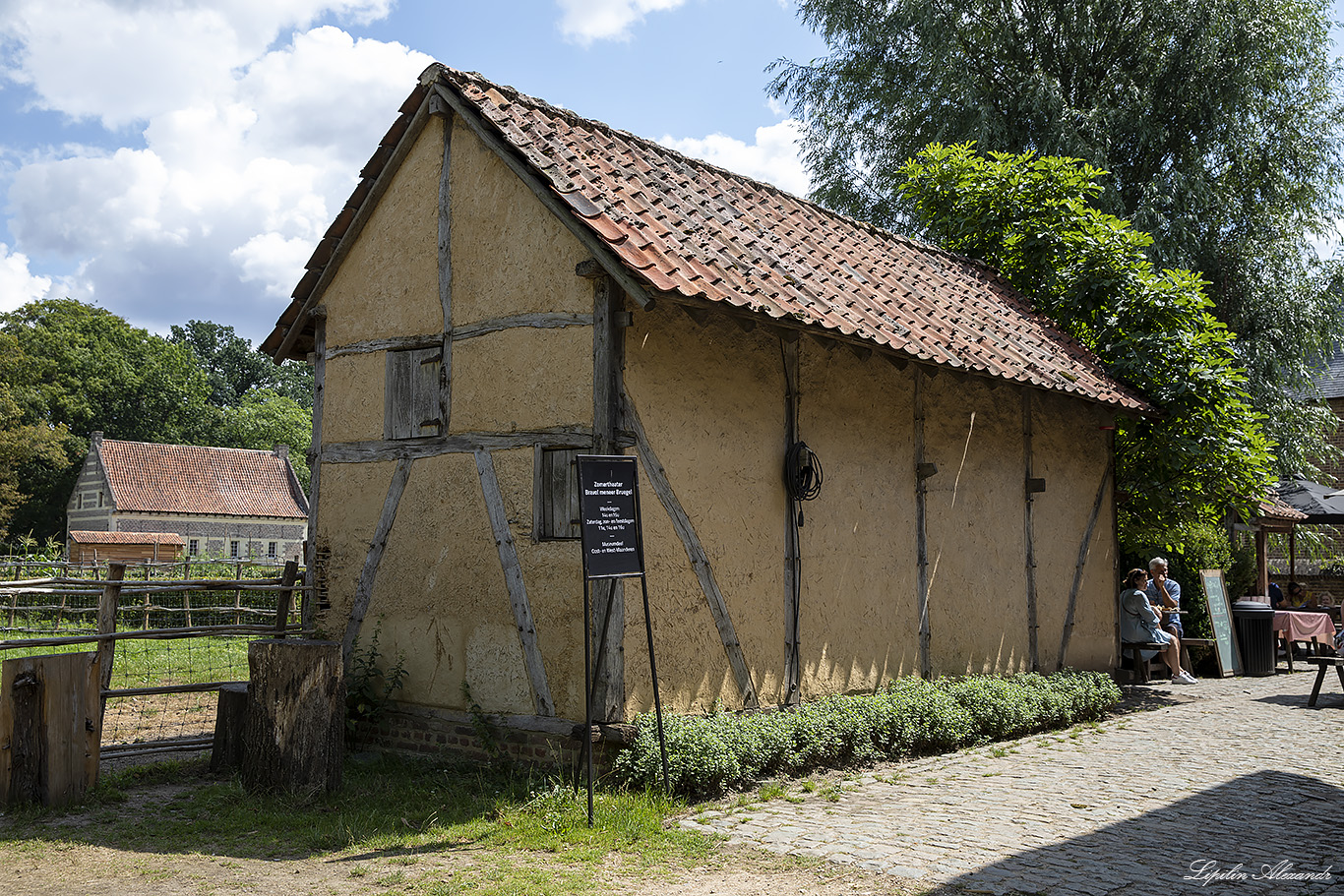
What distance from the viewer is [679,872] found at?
18.1 ft

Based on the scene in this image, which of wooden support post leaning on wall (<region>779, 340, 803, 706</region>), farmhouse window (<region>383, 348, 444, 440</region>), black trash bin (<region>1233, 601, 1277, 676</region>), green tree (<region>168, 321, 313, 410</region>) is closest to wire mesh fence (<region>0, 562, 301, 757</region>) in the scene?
farmhouse window (<region>383, 348, 444, 440</region>)

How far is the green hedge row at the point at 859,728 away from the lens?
6.99 meters

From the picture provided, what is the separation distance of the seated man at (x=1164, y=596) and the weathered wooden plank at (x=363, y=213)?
34.1ft

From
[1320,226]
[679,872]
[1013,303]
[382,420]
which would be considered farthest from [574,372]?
[1320,226]

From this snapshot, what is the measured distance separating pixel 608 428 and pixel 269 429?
60.8m

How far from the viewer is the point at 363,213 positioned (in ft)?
30.7

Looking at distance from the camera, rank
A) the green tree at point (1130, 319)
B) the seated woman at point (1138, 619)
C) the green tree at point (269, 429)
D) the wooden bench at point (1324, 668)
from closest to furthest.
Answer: the wooden bench at point (1324, 668) < the green tree at point (1130, 319) < the seated woman at point (1138, 619) < the green tree at point (269, 429)

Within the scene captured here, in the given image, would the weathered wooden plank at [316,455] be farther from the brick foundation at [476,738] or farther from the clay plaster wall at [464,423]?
the brick foundation at [476,738]

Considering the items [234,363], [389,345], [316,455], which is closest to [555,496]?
[389,345]

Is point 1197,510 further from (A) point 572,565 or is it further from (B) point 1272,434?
(A) point 572,565

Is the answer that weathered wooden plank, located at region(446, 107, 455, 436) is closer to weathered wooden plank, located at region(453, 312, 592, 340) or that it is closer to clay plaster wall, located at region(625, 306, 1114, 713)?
weathered wooden plank, located at region(453, 312, 592, 340)

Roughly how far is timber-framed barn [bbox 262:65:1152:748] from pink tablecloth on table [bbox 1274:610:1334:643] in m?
7.25

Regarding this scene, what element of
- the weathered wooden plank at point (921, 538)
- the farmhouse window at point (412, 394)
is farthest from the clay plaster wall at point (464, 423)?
the weathered wooden plank at point (921, 538)

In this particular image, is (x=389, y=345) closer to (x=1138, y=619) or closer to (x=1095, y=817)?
(x=1095, y=817)
